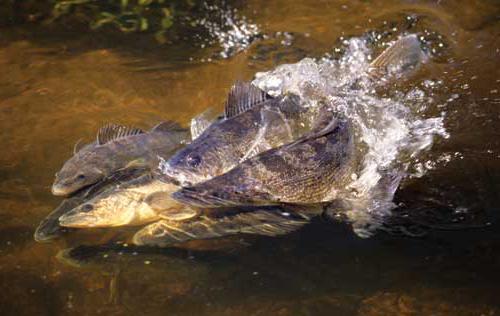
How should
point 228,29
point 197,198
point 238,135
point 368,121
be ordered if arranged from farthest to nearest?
point 228,29, point 368,121, point 238,135, point 197,198

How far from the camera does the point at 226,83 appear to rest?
5.50 meters

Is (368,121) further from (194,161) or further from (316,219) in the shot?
(194,161)

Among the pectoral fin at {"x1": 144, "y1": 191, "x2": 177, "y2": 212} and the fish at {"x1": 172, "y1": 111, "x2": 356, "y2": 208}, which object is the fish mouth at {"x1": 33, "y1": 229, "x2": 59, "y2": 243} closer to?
the pectoral fin at {"x1": 144, "y1": 191, "x2": 177, "y2": 212}

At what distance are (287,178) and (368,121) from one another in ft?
4.16

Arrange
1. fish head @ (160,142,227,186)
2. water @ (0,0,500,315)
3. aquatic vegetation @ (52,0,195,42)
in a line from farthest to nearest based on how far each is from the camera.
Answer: aquatic vegetation @ (52,0,195,42)
fish head @ (160,142,227,186)
water @ (0,0,500,315)

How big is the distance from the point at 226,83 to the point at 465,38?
2.63 meters

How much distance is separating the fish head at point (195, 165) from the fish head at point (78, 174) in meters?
0.49

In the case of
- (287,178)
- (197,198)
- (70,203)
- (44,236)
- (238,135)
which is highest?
(238,135)

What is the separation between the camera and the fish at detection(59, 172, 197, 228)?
3430mm

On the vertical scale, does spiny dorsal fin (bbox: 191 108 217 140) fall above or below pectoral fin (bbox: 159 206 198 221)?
above

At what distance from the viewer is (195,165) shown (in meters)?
3.66

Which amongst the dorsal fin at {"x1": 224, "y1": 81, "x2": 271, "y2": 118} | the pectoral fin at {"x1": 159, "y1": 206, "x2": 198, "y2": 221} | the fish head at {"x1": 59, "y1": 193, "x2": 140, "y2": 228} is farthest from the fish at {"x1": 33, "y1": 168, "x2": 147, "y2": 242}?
the dorsal fin at {"x1": 224, "y1": 81, "x2": 271, "y2": 118}

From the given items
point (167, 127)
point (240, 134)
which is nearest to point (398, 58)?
point (240, 134)

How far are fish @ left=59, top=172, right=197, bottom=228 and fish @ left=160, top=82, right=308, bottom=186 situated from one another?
0.49ft
